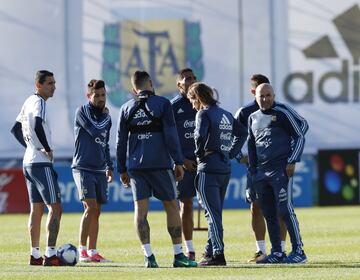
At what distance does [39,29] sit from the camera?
36.9m

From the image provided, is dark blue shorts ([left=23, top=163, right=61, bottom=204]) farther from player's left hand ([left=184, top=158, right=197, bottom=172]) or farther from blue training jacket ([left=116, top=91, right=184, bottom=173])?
player's left hand ([left=184, top=158, right=197, bottom=172])

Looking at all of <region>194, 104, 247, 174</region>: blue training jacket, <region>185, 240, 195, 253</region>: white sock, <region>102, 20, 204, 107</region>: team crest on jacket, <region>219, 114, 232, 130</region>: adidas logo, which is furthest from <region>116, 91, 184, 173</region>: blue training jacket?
<region>102, 20, 204, 107</region>: team crest on jacket

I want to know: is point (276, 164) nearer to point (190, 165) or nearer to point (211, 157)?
point (211, 157)

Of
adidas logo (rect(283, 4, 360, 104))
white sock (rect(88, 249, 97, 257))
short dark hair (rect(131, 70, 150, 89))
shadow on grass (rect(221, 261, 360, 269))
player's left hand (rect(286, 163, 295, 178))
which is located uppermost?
adidas logo (rect(283, 4, 360, 104))

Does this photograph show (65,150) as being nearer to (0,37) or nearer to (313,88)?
(0,37)

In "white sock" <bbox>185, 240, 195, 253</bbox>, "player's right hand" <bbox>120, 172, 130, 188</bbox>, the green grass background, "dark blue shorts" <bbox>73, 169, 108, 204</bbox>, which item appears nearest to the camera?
the green grass background

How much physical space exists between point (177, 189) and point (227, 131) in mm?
1334

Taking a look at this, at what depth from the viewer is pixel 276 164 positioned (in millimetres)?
15430

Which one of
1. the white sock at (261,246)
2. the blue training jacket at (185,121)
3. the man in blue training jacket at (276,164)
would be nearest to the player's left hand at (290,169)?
the man in blue training jacket at (276,164)

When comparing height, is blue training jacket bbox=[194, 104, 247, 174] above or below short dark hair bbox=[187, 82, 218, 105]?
below

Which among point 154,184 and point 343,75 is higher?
point 343,75

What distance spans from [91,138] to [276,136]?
243 centimetres

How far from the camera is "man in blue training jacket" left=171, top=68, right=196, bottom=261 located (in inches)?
642

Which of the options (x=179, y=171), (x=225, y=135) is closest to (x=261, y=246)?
(x=225, y=135)
